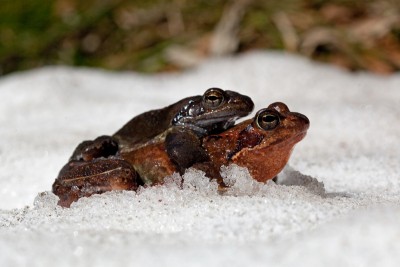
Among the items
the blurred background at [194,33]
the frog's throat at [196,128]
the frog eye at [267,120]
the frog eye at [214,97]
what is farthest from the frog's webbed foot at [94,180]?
the blurred background at [194,33]

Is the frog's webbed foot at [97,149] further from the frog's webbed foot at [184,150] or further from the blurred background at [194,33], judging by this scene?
the blurred background at [194,33]

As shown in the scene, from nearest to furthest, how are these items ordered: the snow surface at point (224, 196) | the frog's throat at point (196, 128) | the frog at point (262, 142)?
the snow surface at point (224, 196) → the frog at point (262, 142) → the frog's throat at point (196, 128)

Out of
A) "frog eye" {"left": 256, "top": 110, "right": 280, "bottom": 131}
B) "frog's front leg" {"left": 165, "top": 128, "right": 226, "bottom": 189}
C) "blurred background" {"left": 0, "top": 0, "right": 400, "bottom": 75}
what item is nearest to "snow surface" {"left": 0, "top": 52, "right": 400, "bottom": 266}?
"frog's front leg" {"left": 165, "top": 128, "right": 226, "bottom": 189}

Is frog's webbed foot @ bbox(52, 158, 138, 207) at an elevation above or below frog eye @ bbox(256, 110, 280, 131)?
below

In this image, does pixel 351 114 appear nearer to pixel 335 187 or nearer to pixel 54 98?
pixel 335 187

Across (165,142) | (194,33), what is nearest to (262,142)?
(165,142)

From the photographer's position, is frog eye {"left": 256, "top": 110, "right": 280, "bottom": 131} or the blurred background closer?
frog eye {"left": 256, "top": 110, "right": 280, "bottom": 131}

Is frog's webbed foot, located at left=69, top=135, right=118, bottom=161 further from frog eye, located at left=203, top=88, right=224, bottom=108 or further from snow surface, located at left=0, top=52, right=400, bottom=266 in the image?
frog eye, located at left=203, top=88, right=224, bottom=108
